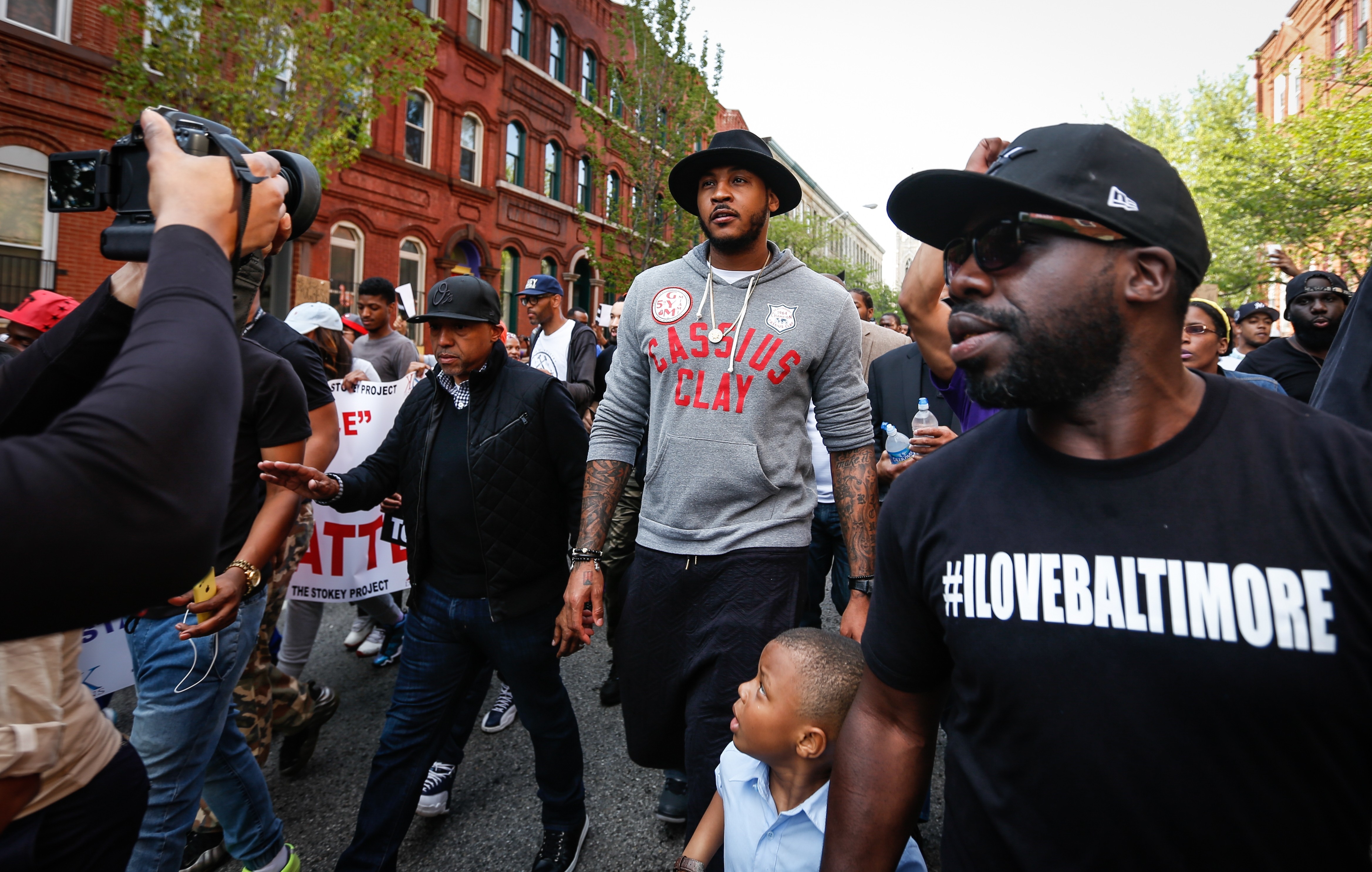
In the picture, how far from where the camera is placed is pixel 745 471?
237 centimetres

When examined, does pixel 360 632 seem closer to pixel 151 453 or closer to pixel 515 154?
pixel 151 453

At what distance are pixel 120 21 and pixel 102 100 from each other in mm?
1264

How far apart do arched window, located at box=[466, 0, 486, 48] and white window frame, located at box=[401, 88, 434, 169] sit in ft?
7.51

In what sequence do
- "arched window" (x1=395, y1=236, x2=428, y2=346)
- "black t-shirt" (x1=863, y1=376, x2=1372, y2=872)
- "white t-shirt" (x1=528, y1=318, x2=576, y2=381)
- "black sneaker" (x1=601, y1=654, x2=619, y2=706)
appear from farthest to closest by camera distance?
"arched window" (x1=395, y1=236, x2=428, y2=346) < "white t-shirt" (x1=528, y1=318, x2=576, y2=381) < "black sneaker" (x1=601, y1=654, x2=619, y2=706) < "black t-shirt" (x1=863, y1=376, x2=1372, y2=872)

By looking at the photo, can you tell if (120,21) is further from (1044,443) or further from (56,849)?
(1044,443)

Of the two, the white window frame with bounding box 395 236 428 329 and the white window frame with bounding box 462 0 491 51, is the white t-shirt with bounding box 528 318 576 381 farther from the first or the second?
the white window frame with bounding box 462 0 491 51

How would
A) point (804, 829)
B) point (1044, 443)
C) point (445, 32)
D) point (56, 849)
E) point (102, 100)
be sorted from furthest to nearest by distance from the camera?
point (445, 32), point (102, 100), point (804, 829), point (56, 849), point (1044, 443)

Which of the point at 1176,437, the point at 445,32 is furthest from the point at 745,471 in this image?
the point at 445,32

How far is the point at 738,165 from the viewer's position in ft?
8.70

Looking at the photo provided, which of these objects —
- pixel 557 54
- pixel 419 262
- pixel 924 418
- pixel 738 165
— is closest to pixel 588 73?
pixel 557 54

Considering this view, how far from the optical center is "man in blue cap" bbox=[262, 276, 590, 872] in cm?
279

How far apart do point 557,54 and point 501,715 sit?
2305 centimetres

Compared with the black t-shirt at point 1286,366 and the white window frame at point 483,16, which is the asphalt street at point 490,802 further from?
the white window frame at point 483,16

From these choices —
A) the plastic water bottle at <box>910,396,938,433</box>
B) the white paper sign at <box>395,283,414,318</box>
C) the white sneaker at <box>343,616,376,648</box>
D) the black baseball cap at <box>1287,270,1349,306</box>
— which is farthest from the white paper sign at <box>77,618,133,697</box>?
the black baseball cap at <box>1287,270,1349,306</box>
